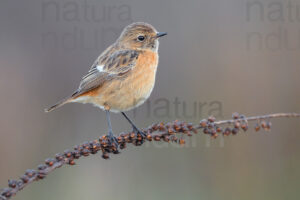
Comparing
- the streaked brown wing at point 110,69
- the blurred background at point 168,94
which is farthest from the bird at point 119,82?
the blurred background at point 168,94

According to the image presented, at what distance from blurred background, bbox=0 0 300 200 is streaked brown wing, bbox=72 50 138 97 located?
2028mm

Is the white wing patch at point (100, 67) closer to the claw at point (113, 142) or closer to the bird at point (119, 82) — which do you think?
the bird at point (119, 82)

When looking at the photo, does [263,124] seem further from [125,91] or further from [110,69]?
[110,69]

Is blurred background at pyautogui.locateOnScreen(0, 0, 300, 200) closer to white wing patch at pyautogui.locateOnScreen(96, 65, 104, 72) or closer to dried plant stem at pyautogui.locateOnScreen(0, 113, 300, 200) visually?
white wing patch at pyautogui.locateOnScreen(96, 65, 104, 72)

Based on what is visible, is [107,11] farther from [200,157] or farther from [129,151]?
[200,157]

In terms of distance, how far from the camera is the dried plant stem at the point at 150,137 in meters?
3.69

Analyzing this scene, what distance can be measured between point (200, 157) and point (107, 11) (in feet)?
16.2

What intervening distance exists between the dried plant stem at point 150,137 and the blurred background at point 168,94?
9.47 ft

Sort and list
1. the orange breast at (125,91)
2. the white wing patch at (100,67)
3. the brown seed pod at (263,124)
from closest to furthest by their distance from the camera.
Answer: the brown seed pod at (263,124), the orange breast at (125,91), the white wing patch at (100,67)

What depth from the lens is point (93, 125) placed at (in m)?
9.05

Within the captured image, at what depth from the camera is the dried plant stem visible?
369 centimetres

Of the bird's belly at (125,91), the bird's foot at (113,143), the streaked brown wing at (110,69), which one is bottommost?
the bird's foot at (113,143)

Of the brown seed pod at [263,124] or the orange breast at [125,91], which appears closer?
the brown seed pod at [263,124]

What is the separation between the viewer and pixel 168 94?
9.62 m
